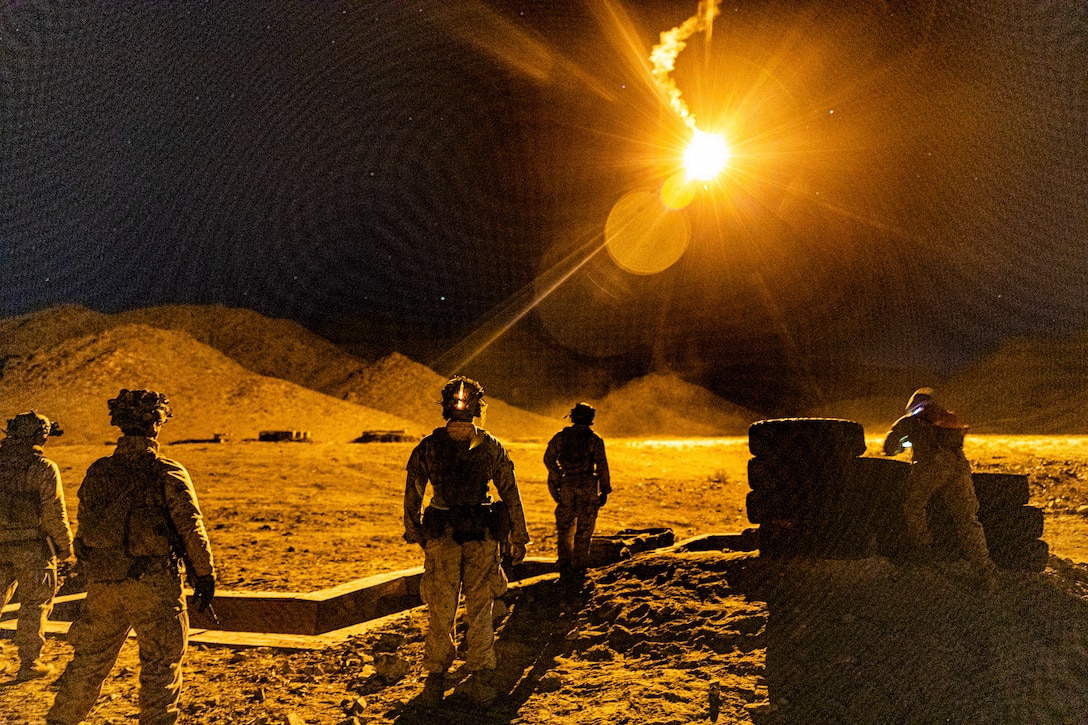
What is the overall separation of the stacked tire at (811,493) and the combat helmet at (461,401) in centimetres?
242

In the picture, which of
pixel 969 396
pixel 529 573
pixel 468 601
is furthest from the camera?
pixel 969 396

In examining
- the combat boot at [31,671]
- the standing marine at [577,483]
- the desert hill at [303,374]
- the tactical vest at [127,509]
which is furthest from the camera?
the desert hill at [303,374]

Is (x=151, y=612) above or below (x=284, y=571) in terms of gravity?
above

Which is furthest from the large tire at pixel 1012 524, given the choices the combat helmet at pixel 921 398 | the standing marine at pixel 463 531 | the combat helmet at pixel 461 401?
the combat helmet at pixel 461 401

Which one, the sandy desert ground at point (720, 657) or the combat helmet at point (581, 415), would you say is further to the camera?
the combat helmet at point (581, 415)

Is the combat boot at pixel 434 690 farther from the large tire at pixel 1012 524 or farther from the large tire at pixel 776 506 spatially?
the large tire at pixel 1012 524

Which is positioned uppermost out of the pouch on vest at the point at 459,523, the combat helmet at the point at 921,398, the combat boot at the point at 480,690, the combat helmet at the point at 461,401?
the combat helmet at the point at 921,398

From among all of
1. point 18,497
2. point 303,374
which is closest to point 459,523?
point 18,497

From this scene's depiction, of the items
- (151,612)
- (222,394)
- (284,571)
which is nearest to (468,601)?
(151,612)

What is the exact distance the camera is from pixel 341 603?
6453 mm

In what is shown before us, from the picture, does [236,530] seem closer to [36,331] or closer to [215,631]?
[215,631]

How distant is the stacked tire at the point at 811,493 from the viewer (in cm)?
542

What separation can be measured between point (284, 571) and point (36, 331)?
212 feet

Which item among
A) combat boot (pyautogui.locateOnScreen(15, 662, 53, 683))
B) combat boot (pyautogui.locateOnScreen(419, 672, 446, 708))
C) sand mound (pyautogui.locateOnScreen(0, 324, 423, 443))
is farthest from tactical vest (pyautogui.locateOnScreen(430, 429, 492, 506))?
sand mound (pyautogui.locateOnScreen(0, 324, 423, 443))
